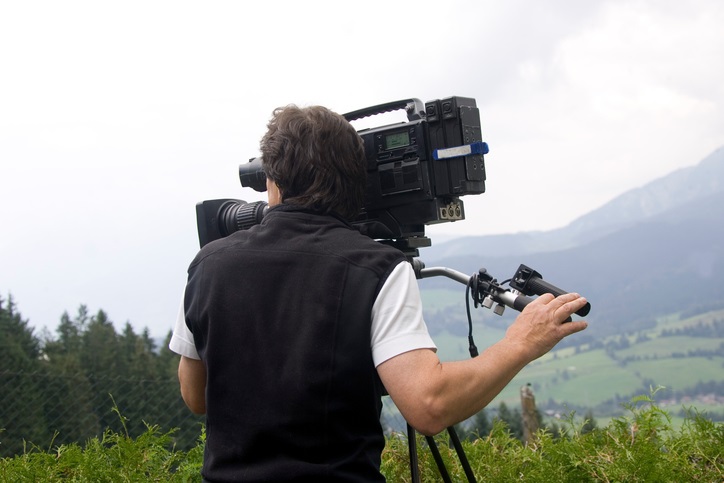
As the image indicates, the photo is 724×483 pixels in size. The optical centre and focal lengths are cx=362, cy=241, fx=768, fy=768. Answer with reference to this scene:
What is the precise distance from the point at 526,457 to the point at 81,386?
26.3 feet

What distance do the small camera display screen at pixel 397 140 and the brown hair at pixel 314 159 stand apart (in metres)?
0.46

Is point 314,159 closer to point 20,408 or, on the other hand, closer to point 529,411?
point 529,411

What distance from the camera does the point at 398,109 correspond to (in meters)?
2.79

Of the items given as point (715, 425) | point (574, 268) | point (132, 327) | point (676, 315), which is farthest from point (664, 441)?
point (574, 268)

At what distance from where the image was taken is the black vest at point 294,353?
1916 millimetres

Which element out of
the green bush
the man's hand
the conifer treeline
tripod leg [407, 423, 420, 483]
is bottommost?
the conifer treeline

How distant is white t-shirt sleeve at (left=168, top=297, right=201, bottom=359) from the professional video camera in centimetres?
70

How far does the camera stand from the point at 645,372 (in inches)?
3615

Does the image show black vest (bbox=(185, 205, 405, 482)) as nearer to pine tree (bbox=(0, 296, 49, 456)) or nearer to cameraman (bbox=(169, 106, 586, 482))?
cameraman (bbox=(169, 106, 586, 482))

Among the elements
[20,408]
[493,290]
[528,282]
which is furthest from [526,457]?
[20,408]

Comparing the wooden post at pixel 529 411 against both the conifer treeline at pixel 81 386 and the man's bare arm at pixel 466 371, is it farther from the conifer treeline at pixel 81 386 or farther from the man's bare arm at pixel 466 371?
the man's bare arm at pixel 466 371

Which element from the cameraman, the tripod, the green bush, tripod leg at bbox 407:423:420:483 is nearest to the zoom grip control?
the tripod

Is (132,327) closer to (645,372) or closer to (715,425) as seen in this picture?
(715,425)

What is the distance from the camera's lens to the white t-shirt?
1.85 m
